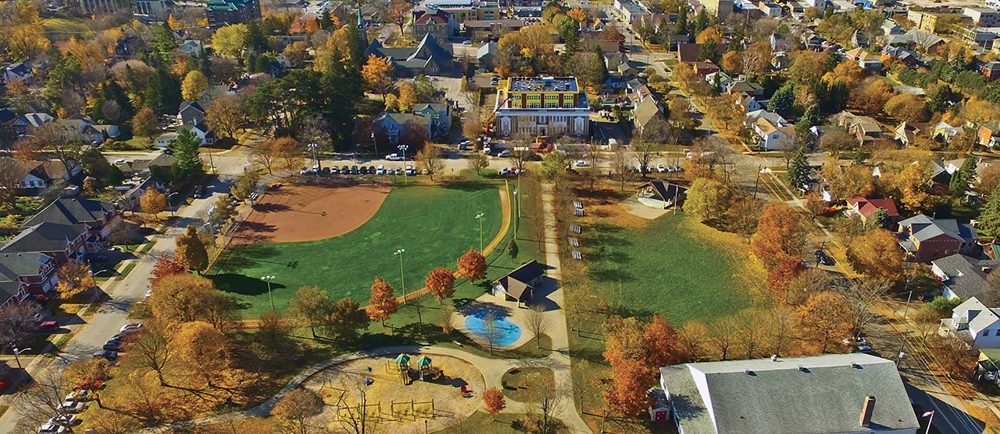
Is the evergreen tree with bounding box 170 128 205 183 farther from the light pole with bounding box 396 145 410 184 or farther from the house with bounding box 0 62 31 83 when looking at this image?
the house with bounding box 0 62 31 83

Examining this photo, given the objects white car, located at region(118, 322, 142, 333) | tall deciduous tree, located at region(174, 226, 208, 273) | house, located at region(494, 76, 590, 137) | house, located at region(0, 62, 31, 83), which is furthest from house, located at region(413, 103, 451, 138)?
house, located at region(0, 62, 31, 83)

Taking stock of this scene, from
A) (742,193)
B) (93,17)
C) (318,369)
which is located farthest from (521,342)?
(93,17)

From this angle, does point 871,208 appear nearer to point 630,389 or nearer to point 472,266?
point 630,389

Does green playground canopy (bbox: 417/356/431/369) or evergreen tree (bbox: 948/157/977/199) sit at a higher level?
evergreen tree (bbox: 948/157/977/199)

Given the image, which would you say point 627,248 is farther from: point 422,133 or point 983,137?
point 983,137

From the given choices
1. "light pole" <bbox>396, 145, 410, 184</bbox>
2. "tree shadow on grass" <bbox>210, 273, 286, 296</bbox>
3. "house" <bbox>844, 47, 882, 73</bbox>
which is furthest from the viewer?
"house" <bbox>844, 47, 882, 73</bbox>

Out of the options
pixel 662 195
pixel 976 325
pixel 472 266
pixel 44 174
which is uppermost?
pixel 44 174

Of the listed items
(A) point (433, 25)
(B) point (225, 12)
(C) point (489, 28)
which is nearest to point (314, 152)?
(A) point (433, 25)
